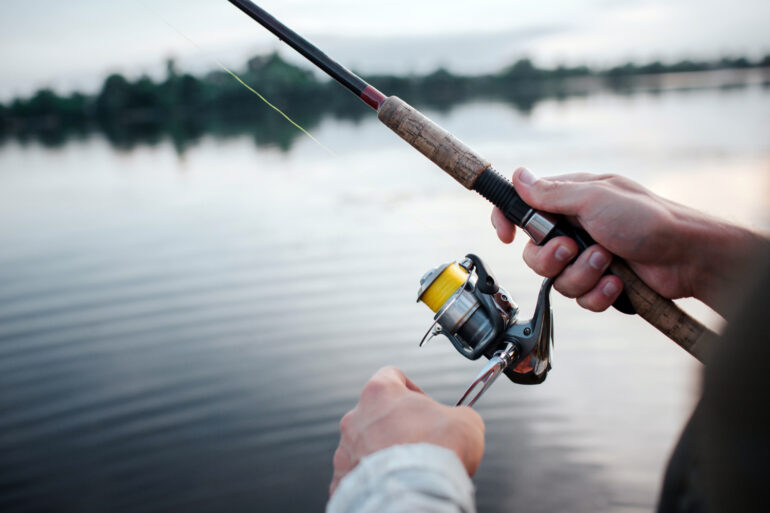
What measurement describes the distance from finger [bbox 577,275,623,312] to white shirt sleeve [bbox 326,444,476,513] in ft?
3.75

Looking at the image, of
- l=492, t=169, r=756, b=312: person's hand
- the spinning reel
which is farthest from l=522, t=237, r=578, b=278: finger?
the spinning reel

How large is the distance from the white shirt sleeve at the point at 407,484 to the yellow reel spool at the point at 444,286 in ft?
2.68

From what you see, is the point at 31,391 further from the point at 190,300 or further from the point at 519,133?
the point at 519,133

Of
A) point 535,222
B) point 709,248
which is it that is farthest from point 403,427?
point 709,248

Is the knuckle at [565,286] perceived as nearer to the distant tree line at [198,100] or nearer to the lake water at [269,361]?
the lake water at [269,361]

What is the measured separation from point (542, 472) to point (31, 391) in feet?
11.7

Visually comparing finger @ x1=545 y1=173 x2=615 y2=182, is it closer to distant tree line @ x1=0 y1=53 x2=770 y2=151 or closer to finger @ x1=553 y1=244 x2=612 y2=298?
Answer: finger @ x1=553 y1=244 x2=612 y2=298

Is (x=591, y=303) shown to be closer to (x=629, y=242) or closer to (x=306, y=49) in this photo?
(x=629, y=242)

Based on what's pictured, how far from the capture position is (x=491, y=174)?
181 centimetres

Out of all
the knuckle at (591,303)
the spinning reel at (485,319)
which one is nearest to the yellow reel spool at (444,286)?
the spinning reel at (485,319)

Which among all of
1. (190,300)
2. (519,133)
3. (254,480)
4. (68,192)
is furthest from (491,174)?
(519,133)

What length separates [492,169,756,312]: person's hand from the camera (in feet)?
5.47

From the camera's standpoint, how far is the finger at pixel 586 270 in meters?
1.78

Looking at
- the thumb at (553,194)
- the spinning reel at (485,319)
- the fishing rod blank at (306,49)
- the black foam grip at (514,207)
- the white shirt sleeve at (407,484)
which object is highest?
the fishing rod blank at (306,49)
